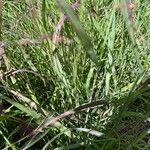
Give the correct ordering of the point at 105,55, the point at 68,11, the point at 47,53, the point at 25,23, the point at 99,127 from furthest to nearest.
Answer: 1. the point at 25,23
2. the point at 105,55
3. the point at 47,53
4. the point at 99,127
5. the point at 68,11

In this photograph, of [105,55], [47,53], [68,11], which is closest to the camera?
[68,11]

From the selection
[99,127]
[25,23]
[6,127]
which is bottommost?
[99,127]

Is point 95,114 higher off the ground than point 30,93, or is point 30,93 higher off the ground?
point 30,93

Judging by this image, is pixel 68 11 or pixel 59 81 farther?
pixel 59 81

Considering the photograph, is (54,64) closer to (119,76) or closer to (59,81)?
(59,81)

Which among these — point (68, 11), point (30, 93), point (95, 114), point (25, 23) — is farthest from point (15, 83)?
point (68, 11)

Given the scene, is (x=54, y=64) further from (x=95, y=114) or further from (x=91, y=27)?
(x=91, y=27)

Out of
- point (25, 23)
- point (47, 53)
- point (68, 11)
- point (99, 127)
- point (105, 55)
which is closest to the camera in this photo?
point (68, 11)

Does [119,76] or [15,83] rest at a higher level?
[15,83]

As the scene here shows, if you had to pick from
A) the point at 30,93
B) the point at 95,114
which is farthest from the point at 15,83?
the point at 95,114
